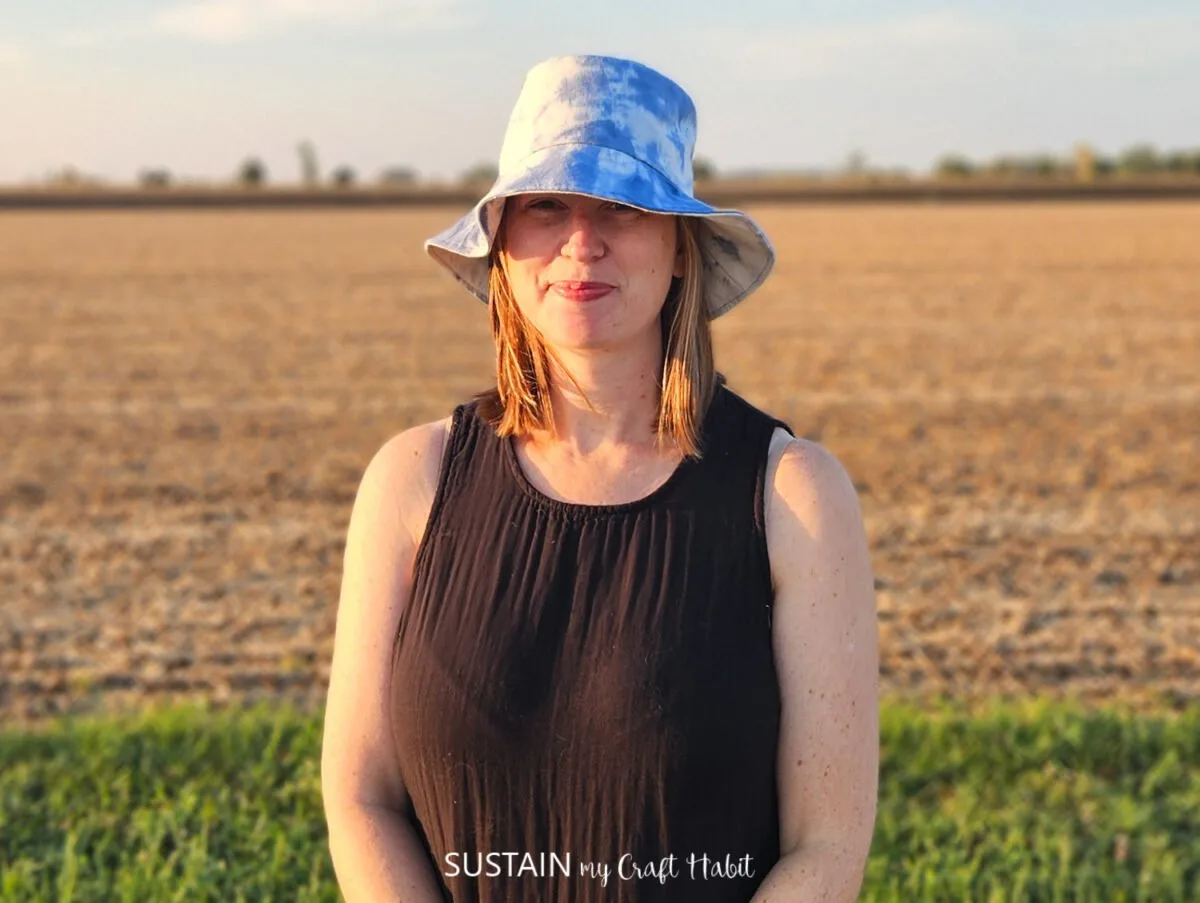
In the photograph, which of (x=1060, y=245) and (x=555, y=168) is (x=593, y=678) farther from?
(x=1060, y=245)

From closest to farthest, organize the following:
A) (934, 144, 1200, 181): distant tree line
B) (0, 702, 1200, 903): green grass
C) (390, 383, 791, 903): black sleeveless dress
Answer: (390, 383, 791, 903): black sleeveless dress, (0, 702, 1200, 903): green grass, (934, 144, 1200, 181): distant tree line

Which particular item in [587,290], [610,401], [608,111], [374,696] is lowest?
[374,696]

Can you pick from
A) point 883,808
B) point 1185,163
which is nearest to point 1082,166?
point 1185,163

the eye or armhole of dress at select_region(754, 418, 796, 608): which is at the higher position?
the eye

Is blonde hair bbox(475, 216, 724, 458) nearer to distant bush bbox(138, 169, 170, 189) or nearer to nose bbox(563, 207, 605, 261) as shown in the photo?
nose bbox(563, 207, 605, 261)

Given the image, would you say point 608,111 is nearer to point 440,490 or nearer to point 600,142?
point 600,142

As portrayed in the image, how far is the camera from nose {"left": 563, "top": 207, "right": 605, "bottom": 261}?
6.72ft

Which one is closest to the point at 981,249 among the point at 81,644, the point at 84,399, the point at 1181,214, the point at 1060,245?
the point at 1060,245

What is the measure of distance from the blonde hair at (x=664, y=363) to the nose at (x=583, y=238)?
0.13 m

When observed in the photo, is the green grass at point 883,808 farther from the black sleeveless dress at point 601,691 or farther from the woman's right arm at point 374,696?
the black sleeveless dress at point 601,691

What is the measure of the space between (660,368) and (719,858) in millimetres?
666

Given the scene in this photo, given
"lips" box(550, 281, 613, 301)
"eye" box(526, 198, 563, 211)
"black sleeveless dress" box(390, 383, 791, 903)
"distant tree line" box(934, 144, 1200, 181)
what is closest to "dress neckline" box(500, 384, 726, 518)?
"black sleeveless dress" box(390, 383, 791, 903)

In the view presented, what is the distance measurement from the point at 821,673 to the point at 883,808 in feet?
8.91

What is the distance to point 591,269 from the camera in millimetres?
2043
